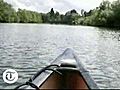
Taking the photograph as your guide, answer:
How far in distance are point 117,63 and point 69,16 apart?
158m

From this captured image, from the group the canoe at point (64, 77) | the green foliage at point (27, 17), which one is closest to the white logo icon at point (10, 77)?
the canoe at point (64, 77)

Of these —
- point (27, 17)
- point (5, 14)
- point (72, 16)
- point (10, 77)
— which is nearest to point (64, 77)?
point (10, 77)

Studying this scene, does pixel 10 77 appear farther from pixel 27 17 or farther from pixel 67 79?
pixel 27 17

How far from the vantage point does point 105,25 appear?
8981cm

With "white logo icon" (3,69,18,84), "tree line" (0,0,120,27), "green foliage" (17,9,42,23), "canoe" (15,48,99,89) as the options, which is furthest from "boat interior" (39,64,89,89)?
"green foliage" (17,9,42,23)

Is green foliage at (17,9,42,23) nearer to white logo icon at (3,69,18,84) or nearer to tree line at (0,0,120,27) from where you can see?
tree line at (0,0,120,27)

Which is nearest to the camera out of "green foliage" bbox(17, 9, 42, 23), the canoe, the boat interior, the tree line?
the canoe

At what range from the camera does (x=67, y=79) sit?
259 inches

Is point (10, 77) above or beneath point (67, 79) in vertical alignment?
beneath

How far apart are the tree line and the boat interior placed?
3139 inches

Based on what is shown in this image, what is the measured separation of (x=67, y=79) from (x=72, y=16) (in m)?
164

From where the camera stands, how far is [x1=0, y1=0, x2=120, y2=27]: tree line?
86.5 m

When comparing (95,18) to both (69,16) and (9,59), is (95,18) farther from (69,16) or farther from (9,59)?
(9,59)

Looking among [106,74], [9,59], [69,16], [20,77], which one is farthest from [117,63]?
[69,16]
